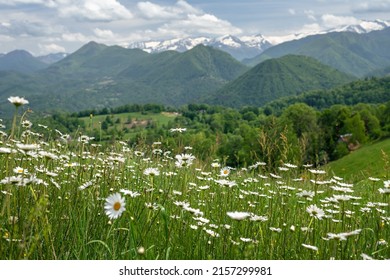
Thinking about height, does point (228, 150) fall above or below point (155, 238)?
below

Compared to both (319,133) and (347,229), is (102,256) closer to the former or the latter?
(347,229)

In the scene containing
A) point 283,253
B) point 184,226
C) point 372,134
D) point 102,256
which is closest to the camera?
point 102,256

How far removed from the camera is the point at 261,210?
5637 millimetres

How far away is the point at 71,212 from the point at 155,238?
814 mm

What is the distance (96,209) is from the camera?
3.91 metres

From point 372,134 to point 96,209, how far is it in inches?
3119

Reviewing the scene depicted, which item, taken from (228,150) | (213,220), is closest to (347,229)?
(213,220)

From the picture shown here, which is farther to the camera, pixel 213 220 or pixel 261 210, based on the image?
pixel 261 210
